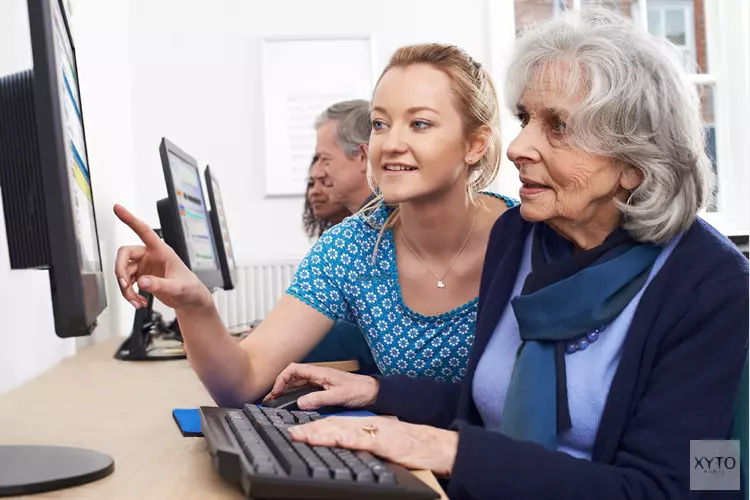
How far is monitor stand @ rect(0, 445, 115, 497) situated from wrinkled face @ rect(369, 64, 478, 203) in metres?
0.82

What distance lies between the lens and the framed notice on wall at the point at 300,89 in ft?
14.8

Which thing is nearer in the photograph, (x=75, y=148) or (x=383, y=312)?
(x=75, y=148)

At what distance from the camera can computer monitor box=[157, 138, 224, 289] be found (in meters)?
2.09

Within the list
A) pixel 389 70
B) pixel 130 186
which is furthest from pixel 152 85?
pixel 389 70

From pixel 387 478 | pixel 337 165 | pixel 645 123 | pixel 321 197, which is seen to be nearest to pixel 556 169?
pixel 645 123

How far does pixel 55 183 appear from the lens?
34.3 inches

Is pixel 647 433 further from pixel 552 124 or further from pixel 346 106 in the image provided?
pixel 346 106

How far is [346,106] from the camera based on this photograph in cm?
305

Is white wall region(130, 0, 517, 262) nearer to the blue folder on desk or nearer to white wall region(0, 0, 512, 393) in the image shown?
white wall region(0, 0, 512, 393)

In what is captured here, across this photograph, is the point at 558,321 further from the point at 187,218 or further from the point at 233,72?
the point at 233,72

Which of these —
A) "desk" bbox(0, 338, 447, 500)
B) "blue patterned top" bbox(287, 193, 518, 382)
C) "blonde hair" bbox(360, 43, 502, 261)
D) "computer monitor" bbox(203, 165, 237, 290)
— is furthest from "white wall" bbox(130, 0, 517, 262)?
"blue patterned top" bbox(287, 193, 518, 382)

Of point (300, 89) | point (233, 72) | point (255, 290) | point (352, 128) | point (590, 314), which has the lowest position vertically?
point (255, 290)

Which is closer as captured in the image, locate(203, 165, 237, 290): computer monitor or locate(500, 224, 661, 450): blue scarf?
locate(500, 224, 661, 450): blue scarf

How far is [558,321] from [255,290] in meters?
3.45
